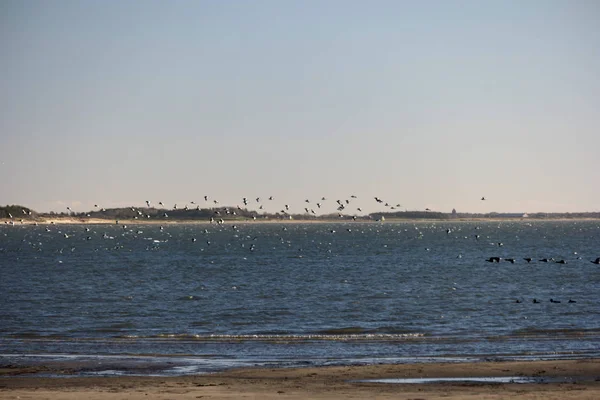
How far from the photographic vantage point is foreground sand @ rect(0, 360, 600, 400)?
2209cm

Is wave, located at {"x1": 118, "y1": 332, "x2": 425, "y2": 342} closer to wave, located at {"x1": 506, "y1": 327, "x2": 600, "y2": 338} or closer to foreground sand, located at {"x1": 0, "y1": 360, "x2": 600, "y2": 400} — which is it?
wave, located at {"x1": 506, "y1": 327, "x2": 600, "y2": 338}

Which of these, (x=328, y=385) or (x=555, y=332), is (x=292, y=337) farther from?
(x=328, y=385)

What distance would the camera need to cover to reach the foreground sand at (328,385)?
2209 centimetres

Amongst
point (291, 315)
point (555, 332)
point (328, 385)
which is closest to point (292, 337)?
point (291, 315)

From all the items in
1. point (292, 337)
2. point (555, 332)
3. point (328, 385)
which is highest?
point (328, 385)

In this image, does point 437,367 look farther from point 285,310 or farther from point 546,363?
point 285,310

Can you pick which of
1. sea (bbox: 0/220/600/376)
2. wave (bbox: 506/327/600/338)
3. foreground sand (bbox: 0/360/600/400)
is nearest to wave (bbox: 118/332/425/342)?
sea (bbox: 0/220/600/376)

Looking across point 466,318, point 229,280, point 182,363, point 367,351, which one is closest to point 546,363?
point 367,351

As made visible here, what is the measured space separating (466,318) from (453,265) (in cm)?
4141

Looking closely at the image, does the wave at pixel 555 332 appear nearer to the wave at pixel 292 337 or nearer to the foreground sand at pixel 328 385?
the wave at pixel 292 337

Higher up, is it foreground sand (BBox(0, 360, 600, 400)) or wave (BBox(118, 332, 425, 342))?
foreground sand (BBox(0, 360, 600, 400))

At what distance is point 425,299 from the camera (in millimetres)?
50125

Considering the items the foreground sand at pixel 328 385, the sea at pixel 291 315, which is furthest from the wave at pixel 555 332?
the foreground sand at pixel 328 385

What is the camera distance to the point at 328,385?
941 inches
